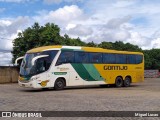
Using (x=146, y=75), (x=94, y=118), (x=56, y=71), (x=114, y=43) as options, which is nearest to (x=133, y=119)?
(x=94, y=118)

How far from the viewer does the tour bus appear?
25656mm

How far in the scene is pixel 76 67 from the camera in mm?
28141

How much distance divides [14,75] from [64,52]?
54.7 ft

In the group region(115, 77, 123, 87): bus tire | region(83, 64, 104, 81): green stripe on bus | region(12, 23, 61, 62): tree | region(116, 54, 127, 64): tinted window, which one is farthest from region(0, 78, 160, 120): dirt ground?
region(12, 23, 61, 62): tree

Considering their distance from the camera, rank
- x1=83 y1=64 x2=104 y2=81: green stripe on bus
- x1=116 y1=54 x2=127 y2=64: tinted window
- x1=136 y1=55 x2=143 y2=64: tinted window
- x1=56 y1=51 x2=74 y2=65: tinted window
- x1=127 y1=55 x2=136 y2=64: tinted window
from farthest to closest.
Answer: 1. x1=136 y1=55 x2=143 y2=64: tinted window
2. x1=127 y1=55 x2=136 y2=64: tinted window
3. x1=116 y1=54 x2=127 y2=64: tinted window
4. x1=83 y1=64 x2=104 y2=81: green stripe on bus
5. x1=56 y1=51 x2=74 y2=65: tinted window

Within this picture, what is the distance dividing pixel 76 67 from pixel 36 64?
3886 millimetres

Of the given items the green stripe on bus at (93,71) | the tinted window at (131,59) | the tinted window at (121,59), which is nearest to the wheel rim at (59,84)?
the green stripe on bus at (93,71)

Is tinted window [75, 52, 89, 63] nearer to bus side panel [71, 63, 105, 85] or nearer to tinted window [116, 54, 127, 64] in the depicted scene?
bus side panel [71, 63, 105, 85]

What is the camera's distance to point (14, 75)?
42.4 metres

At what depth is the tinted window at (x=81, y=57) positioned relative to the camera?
92.5ft

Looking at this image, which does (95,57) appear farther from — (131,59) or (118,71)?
(131,59)

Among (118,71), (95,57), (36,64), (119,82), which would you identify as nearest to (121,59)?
(118,71)

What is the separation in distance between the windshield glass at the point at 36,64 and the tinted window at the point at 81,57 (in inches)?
88.8

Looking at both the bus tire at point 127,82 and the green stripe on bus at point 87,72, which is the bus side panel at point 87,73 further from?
the bus tire at point 127,82
